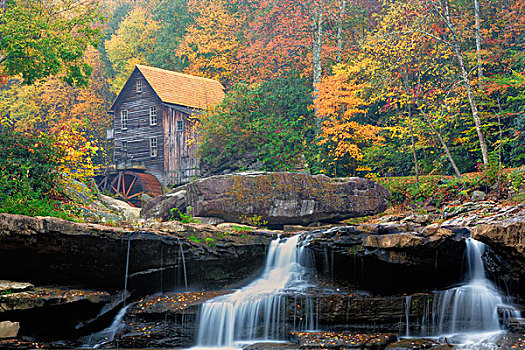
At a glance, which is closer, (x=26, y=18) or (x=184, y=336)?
(x=184, y=336)

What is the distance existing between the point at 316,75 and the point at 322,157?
5.07 m

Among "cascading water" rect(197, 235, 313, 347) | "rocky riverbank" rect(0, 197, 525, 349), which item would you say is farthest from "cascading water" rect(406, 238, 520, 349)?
"cascading water" rect(197, 235, 313, 347)

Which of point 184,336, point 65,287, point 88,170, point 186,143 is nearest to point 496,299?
point 184,336

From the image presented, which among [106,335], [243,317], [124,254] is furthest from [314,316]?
[124,254]

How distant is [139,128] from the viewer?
33.8 metres

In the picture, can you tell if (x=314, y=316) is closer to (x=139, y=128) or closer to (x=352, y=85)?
(x=352, y=85)

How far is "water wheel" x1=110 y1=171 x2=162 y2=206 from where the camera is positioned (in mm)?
30750

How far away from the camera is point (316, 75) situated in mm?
25016

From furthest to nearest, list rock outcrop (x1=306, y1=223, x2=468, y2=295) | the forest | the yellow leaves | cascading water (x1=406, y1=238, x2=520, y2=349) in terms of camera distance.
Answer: the yellow leaves, the forest, rock outcrop (x1=306, y1=223, x2=468, y2=295), cascading water (x1=406, y1=238, x2=520, y2=349)

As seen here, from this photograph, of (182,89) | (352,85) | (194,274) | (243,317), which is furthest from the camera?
(182,89)

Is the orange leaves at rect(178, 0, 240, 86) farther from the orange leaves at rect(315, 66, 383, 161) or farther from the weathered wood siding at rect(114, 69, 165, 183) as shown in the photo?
the orange leaves at rect(315, 66, 383, 161)

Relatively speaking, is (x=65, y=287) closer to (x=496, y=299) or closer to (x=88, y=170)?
(x=88, y=170)

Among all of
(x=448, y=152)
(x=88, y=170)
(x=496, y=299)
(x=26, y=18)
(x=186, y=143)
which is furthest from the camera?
(x=186, y=143)

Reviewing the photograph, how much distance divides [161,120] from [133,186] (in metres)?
4.93
